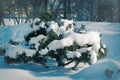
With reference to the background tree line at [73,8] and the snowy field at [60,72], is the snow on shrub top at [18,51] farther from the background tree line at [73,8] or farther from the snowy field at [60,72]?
the background tree line at [73,8]

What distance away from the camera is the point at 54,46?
11961 millimetres

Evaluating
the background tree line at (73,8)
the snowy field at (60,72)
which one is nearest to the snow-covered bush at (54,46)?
the snowy field at (60,72)

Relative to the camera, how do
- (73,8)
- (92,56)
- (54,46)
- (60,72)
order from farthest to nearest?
(73,8)
(60,72)
(54,46)
(92,56)

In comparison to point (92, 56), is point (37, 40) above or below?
above

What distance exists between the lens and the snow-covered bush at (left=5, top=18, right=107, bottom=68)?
39.1ft

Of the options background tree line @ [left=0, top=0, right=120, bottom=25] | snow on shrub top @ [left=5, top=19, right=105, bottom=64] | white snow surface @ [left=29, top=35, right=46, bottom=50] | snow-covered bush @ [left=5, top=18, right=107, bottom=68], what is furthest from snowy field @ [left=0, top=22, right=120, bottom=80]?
background tree line @ [left=0, top=0, right=120, bottom=25]

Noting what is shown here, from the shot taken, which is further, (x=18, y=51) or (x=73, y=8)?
(x=73, y=8)

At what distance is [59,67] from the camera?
1293 cm

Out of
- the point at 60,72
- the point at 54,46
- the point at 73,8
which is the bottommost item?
the point at 73,8

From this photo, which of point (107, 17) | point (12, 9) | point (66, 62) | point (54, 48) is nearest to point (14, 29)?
point (66, 62)

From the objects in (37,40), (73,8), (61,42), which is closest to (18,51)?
(37,40)

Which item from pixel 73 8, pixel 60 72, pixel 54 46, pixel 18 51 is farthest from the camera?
pixel 73 8

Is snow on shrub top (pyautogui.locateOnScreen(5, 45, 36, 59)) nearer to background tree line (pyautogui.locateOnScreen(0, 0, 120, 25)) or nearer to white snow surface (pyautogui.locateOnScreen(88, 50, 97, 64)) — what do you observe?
white snow surface (pyautogui.locateOnScreen(88, 50, 97, 64))

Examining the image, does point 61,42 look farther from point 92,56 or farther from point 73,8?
point 73,8
